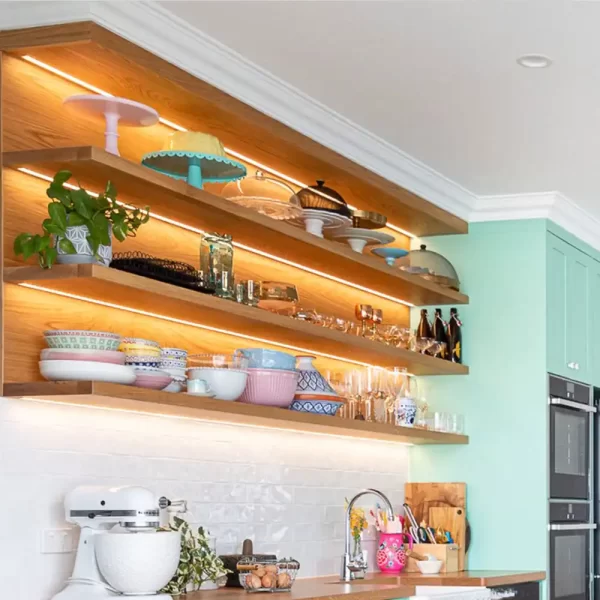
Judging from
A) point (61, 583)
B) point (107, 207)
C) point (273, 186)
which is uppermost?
point (273, 186)

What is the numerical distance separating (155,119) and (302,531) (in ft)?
6.90

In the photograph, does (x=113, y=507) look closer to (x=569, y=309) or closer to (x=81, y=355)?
(x=81, y=355)

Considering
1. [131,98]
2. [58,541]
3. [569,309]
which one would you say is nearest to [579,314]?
[569,309]

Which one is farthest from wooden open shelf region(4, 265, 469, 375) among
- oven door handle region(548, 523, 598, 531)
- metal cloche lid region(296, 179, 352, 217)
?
oven door handle region(548, 523, 598, 531)

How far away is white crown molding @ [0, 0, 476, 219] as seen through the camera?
3.54m

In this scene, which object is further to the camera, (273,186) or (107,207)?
(273,186)

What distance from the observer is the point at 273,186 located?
4457mm

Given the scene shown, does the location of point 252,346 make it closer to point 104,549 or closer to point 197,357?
point 197,357

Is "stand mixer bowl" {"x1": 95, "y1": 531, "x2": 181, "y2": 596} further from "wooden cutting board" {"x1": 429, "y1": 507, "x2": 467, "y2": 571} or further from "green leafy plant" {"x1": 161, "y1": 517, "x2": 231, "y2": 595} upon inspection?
"wooden cutting board" {"x1": 429, "y1": 507, "x2": 467, "y2": 571}

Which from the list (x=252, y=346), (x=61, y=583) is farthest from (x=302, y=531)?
(x=61, y=583)

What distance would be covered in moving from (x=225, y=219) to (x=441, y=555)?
218 centimetres

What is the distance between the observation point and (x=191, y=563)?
3.96 meters

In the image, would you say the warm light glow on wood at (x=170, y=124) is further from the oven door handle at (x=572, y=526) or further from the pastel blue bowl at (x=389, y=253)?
the oven door handle at (x=572, y=526)

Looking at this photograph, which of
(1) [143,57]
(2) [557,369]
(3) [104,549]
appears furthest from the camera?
(2) [557,369]
